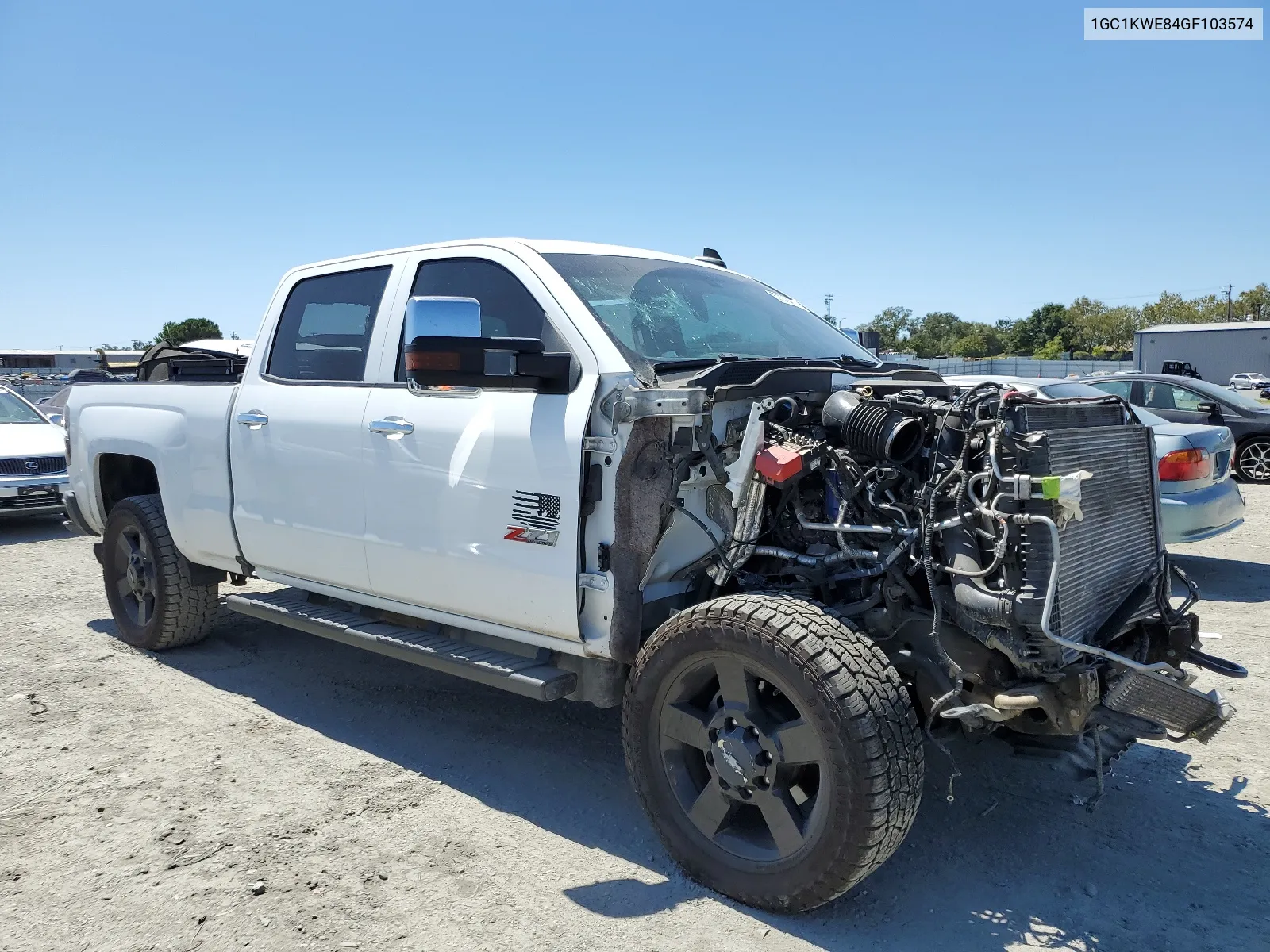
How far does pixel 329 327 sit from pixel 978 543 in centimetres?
323

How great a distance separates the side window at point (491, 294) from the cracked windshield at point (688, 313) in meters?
0.18

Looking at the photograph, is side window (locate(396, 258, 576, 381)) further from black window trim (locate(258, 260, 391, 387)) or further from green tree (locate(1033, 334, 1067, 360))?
green tree (locate(1033, 334, 1067, 360))

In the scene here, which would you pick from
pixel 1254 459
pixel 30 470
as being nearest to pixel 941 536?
pixel 30 470

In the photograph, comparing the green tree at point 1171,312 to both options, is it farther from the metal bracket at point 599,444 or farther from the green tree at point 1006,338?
the metal bracket at point 599,444

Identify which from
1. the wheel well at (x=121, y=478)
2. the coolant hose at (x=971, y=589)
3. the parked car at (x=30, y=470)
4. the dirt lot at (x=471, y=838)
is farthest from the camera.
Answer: the parked car at (x=30, y=470)

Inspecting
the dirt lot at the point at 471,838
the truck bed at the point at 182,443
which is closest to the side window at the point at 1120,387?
the dirt lot at the point at 471,838

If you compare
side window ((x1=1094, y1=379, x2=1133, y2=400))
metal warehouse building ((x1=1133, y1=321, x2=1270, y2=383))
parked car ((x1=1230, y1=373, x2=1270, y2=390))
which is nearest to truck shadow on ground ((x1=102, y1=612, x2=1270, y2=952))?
side window ((x1=1094, y1=379, x2=1133, y2=400))

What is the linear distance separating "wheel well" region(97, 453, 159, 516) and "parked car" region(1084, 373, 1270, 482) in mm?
9285

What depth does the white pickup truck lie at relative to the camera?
112 inches

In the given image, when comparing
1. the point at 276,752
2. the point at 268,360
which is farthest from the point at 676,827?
the point at 268,360

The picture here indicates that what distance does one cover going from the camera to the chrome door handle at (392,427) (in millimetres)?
3959

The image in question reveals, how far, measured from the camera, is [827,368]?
3.72 m

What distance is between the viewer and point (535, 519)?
11.5 feet

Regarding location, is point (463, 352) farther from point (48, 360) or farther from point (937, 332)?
point (937, 332)
